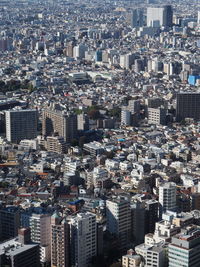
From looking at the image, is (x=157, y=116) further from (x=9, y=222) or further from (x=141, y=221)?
(x=9, y=222)

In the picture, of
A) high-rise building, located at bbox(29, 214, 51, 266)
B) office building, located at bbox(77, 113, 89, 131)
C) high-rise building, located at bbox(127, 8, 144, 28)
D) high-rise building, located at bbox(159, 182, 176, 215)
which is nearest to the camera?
high-rise building, located at bbox(29, 214, 51, 266)

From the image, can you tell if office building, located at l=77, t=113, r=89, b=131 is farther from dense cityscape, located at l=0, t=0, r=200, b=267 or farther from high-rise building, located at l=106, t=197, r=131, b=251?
high-rise building, located at l=106, t=197, r=131, b=251

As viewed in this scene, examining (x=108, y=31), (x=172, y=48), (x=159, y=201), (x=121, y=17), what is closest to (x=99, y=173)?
(x=159, y=201)

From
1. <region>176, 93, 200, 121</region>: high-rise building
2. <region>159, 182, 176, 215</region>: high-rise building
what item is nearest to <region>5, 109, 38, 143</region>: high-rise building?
<region>176, 93, 200, 121</region>: high-rise building

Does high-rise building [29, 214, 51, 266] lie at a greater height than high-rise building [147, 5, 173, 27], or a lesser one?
lesser

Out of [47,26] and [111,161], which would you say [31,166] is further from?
[47,26]

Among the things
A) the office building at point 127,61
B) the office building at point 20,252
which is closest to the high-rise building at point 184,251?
the office building at point 20,252

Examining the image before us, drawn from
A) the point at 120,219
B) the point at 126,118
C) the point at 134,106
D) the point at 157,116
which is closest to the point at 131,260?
the point at 120,219
